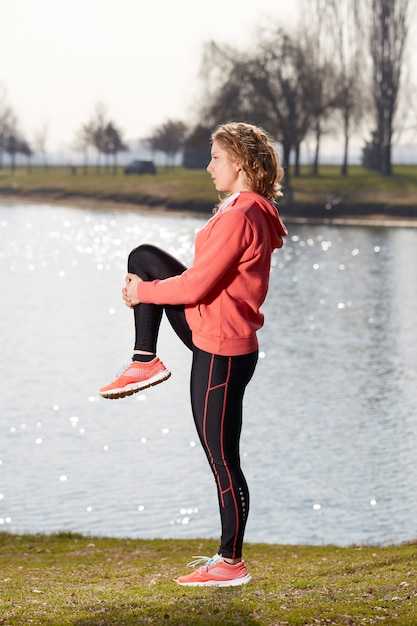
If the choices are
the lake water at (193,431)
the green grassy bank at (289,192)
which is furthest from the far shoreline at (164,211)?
the lake water at (193,431)

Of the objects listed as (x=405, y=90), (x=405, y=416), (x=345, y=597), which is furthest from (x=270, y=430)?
(x=405, y=90)

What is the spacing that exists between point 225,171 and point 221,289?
0.60 m

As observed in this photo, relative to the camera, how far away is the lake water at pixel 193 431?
17.0 metres

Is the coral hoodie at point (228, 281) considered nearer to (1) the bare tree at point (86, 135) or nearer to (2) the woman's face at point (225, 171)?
(2) the woman's face at point (225, 171)

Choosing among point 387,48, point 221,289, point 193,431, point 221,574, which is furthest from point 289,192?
point 221,289

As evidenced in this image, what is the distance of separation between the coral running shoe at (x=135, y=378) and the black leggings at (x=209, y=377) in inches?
3.8

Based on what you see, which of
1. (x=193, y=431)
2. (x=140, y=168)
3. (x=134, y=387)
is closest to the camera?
(x=134, y=387)

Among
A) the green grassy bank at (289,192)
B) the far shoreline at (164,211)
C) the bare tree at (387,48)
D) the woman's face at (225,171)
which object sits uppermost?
the bare tree at (387,48)

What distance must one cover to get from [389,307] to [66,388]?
18296 millimetres

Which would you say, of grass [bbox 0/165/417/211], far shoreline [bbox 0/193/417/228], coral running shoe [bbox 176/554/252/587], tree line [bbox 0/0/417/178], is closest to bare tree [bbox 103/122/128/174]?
grass [bbox 0/165/417/211]

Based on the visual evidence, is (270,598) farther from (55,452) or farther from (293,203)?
(293,203)

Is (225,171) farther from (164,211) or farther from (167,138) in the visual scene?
(167,138)

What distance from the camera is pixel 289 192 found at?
81.6 m

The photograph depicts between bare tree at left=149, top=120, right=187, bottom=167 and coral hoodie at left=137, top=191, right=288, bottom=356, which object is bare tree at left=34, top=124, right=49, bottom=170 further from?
coral hoodie at left=137, top=191, right=288, bottom=356
